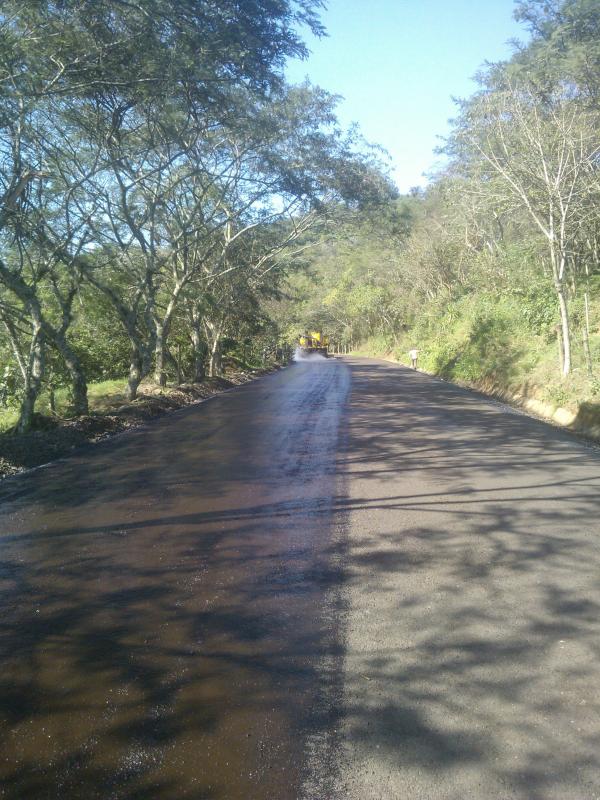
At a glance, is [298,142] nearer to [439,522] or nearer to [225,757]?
[439,522]

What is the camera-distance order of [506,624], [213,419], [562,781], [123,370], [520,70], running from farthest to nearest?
[123,370]
[520,70]
[213,419]
[506,624]
[562,781]

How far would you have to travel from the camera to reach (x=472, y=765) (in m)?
3.01

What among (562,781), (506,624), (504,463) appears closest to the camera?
(562,781)

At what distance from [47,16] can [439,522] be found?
937 cm

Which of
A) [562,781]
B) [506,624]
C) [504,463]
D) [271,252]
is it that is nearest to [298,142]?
[271,252]

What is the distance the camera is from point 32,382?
45.8 feet

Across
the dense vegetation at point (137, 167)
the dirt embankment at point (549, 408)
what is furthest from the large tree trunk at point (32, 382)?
the dirt embankment at point (549, 408)

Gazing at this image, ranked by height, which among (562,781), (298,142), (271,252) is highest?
(298,142)

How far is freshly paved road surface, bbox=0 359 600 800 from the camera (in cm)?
304

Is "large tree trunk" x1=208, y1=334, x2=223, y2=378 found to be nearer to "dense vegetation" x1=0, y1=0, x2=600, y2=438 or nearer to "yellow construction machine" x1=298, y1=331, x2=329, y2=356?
"dense vegetation" x1=0, y1=0, x2=600, y2=438

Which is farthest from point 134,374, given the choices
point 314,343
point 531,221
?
point 314,343

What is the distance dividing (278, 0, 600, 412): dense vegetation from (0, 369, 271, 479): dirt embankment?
10.1 m

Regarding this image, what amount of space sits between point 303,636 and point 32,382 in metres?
11.4

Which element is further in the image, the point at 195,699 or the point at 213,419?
the point at 213,419
